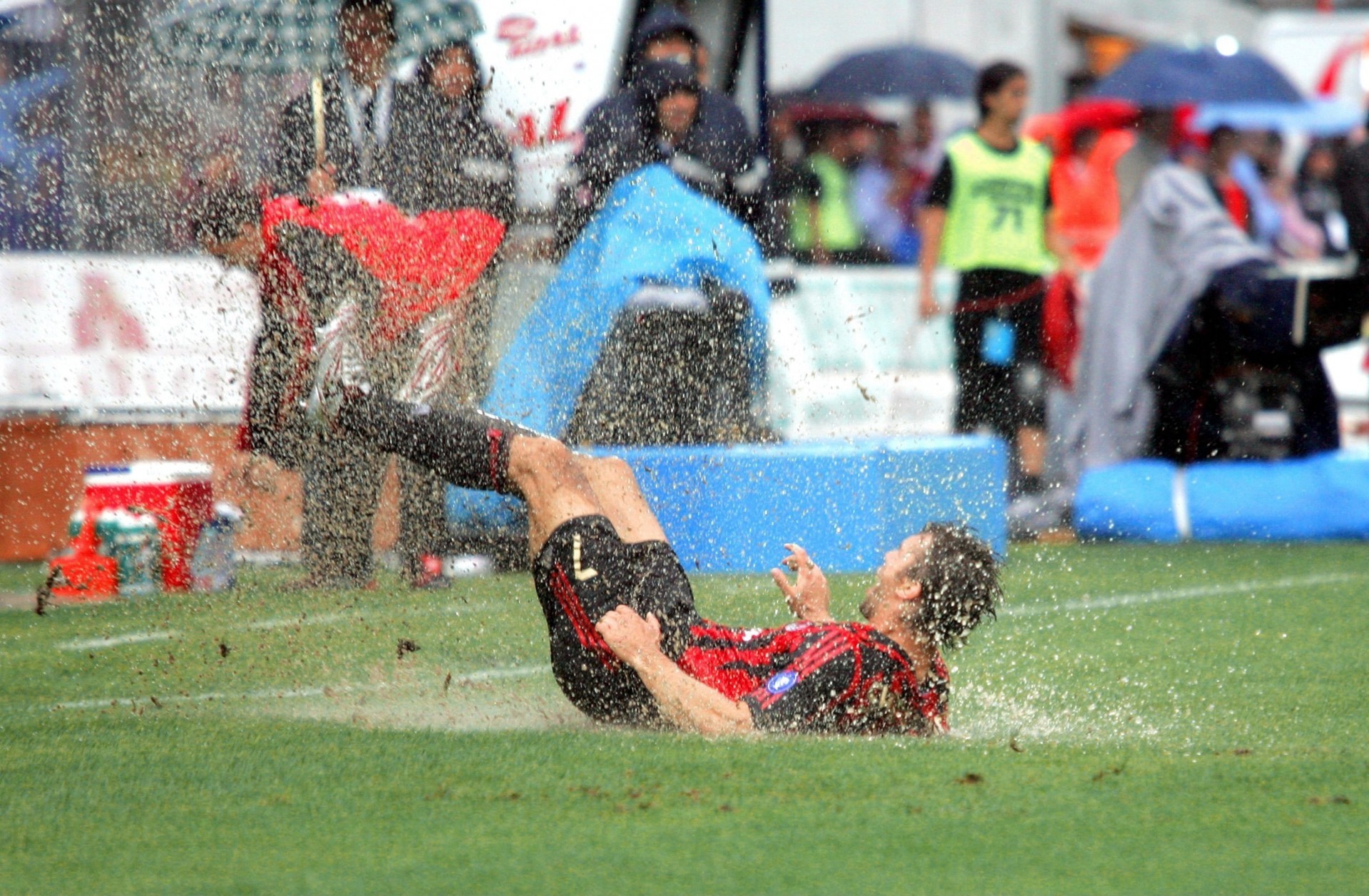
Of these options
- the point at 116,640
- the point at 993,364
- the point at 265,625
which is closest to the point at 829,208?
the point at 993,364

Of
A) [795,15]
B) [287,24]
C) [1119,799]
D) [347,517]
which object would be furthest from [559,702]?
[795,15]

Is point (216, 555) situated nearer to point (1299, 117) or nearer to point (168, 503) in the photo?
point (168, 503)

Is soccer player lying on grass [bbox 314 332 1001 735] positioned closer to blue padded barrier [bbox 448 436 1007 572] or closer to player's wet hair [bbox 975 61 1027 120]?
blue padded barrier [bbox 448 436 1007 572]

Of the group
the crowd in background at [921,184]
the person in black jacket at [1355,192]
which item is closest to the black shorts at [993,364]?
the person in black jacket at [1355,192]

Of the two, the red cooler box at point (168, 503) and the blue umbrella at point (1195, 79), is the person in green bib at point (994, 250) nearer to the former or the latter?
the red cooler box at point (168, 503)

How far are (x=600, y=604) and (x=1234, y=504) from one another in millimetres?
5785

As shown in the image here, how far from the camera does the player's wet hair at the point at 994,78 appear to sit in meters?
10.5

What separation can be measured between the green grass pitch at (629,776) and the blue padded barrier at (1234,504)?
290 centimetres

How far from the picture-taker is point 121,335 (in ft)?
32.3

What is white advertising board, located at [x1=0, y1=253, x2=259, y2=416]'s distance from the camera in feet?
31.9

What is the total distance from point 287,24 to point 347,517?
392 centimetres

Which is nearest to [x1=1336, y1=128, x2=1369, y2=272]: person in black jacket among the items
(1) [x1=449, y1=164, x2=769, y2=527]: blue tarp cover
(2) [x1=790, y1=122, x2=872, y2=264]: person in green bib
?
(1) [x1=449, y1=164, x2=769, y2=527]: blue tarp cover

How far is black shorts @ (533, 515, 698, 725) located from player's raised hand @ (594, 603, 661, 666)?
181 millimetres

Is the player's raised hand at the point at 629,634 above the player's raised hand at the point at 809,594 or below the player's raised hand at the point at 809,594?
above
